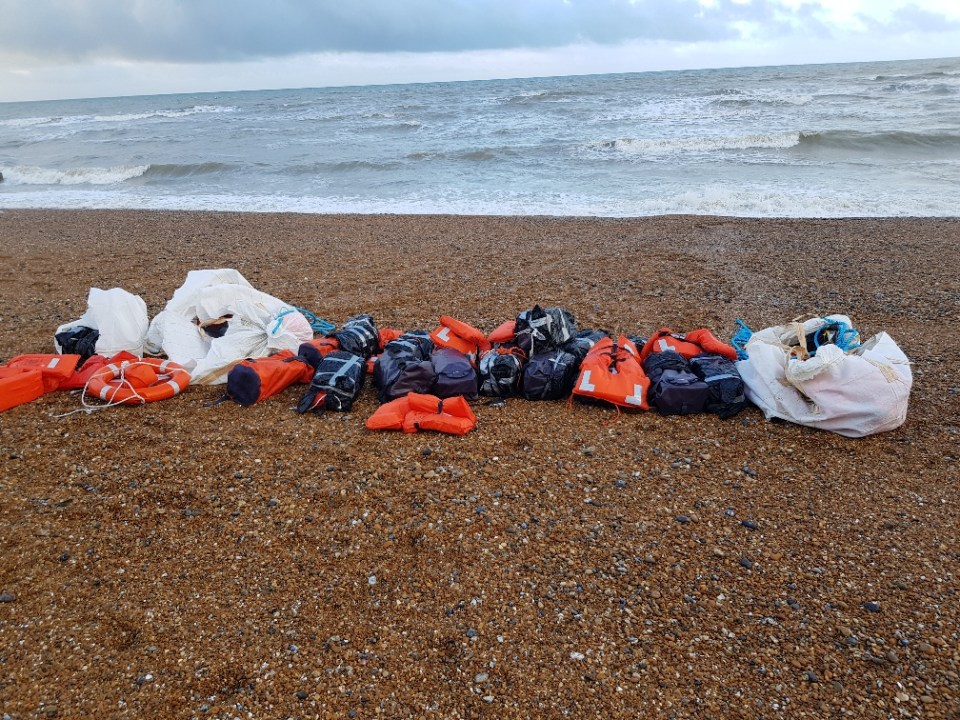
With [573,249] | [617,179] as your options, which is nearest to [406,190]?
[617,179]

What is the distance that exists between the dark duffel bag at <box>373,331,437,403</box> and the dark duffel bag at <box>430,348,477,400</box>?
0.21 feet

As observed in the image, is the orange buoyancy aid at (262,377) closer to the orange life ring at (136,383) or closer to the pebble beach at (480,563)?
the pebble beach at (480,563)

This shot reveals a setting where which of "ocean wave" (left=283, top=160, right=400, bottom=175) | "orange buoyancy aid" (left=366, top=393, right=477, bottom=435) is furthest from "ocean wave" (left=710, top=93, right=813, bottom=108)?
"orange buoyancy aid" (left=366, top=393, right=477, bottom=435)

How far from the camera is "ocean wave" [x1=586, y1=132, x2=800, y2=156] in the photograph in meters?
20.7

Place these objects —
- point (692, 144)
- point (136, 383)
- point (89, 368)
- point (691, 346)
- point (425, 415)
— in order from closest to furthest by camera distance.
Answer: point (425, 415), point (136, 383), point (89, 368), point (691, 346), point (692, 144)

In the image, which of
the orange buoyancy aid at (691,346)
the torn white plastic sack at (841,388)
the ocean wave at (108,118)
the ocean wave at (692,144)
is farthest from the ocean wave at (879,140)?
the ocean wave at (108,118)

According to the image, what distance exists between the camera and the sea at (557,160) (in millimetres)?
13977

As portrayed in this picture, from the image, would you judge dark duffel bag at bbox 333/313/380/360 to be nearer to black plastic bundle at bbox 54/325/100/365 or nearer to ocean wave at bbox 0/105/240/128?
black plastic bundle at bbox 54/325/100/365

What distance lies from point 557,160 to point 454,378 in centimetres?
1674

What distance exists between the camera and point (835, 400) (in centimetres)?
443

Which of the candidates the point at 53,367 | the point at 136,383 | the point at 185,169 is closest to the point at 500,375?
the point at 136,383

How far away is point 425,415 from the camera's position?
468 cm

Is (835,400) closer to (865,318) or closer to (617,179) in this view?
(865,318)

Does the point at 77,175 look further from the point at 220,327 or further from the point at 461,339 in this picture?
the point at 461,339
